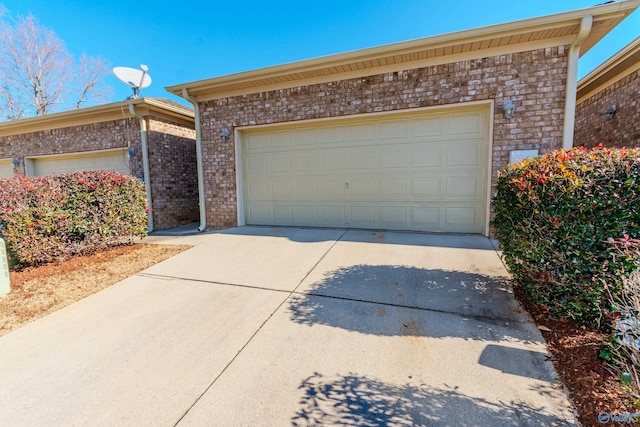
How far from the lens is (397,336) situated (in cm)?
227

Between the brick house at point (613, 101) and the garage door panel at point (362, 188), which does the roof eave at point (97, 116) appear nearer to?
the garage door panel at point (362, 188)

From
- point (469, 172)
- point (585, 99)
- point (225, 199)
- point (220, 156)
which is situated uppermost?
point (585, 99)

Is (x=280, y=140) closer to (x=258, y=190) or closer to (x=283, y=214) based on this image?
(x=258, y=190)

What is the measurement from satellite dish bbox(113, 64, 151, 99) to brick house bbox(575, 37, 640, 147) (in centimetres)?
1062

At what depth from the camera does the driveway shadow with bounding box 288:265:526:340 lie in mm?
2445

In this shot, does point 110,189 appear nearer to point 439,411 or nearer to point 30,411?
point 30,411

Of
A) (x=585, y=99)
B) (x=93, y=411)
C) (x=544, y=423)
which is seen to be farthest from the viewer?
(x=585, y=99)

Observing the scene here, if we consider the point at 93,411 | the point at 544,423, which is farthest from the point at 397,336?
the point at 93,411

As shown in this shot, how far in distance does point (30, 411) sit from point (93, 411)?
40cm

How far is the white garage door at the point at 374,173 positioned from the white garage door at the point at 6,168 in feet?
29.3

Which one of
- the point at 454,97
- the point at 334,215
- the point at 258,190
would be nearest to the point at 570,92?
the point at 454,97

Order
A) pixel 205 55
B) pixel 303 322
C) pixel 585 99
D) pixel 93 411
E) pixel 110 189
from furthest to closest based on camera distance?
1. pixel 205 55
2. pixel 585 99
3. pixel 110 189
4. pixel 303 322
5. pixel 93 411

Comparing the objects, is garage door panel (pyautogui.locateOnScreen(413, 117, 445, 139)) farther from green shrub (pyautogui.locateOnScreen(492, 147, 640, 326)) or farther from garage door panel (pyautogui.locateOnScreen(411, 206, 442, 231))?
green shrub (pyautogui.locateOnScreen(492, 147, 640, 326))

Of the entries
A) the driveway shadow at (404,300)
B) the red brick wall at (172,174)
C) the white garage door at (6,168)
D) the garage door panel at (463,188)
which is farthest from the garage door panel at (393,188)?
the white garage door at (6,168)
